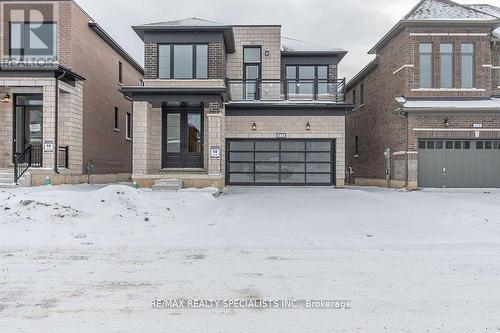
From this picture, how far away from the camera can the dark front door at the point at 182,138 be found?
18781 millimetres

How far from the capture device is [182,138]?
18.8 metres

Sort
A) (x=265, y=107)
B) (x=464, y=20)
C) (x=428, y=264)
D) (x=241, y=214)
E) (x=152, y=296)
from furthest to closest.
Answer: (x=265, y=107)
(x=464, y=20)
(x=241, y=214)
(x=428, y=264)
(x=152, y=296)

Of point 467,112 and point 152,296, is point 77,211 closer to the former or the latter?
point 152,296

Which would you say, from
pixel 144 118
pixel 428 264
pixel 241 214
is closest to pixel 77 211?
pixel 241 214

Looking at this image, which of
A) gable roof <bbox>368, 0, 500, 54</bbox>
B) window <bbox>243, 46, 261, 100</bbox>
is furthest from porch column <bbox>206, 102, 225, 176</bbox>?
gable roof <bbox>368, 0, 500, 54</bbox>

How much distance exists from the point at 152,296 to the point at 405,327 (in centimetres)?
261

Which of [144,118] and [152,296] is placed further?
[144,118]

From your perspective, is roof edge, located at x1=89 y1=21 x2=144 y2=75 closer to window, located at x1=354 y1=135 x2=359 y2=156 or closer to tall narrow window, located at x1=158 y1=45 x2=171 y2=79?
tall narrow window, located at x1=158 y1=45 x2=171 y2=79

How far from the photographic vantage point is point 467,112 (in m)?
19.0

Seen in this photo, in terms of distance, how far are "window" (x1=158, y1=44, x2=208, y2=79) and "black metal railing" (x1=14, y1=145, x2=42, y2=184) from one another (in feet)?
21.8

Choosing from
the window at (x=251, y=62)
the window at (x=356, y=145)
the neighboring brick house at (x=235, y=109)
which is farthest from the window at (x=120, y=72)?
the window at (x=356, y=145)

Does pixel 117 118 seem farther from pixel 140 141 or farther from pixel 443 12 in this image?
pixel 443 12

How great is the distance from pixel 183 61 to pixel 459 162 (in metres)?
14.4

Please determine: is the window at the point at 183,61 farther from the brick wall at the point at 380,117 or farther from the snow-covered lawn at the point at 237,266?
the brick wall at the point at 380,117
